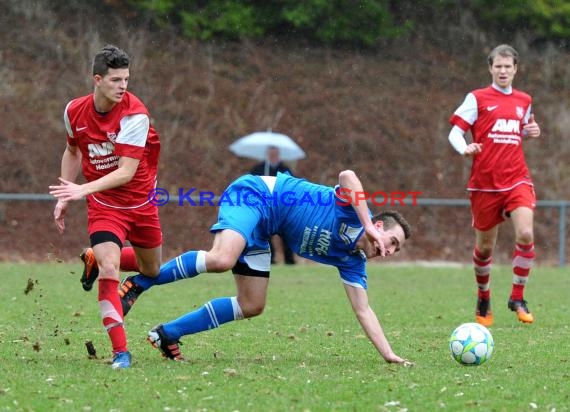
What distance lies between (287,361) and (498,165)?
3863 mm

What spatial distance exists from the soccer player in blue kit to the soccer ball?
35 cm

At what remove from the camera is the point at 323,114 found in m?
23.5

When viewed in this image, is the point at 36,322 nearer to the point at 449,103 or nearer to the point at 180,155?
the point at 180,155

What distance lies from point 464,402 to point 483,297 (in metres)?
4.63

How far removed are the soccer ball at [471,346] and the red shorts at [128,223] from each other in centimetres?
219

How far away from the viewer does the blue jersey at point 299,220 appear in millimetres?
6578

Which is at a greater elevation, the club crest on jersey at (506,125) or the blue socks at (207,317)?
the club crest on jersey at (506,125)

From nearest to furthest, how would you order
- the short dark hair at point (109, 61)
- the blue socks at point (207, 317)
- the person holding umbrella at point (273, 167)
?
the short dark hair at point (109, 61), the blue socks at point (207, 317), the person holding umbrella at point (273, 167)

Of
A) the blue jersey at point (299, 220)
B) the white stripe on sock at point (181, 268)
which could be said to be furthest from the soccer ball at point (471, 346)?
the white stripe on sock at point (181, 268)

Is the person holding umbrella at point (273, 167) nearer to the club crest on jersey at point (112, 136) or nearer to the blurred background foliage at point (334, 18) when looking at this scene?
the blurred background foliage at point (334, 18)

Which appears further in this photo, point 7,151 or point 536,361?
point 7,151

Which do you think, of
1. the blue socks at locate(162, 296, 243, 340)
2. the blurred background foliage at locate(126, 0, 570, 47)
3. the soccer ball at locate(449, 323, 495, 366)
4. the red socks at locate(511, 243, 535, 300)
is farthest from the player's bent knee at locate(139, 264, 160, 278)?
the blurred background foliage at locate(126, 0, 570, 47)

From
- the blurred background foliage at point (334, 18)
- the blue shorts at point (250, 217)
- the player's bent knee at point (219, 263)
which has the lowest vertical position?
the player's bent knee at point (219, 263)

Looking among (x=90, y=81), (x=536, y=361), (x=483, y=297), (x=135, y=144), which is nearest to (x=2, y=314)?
(x=135, y=144)
